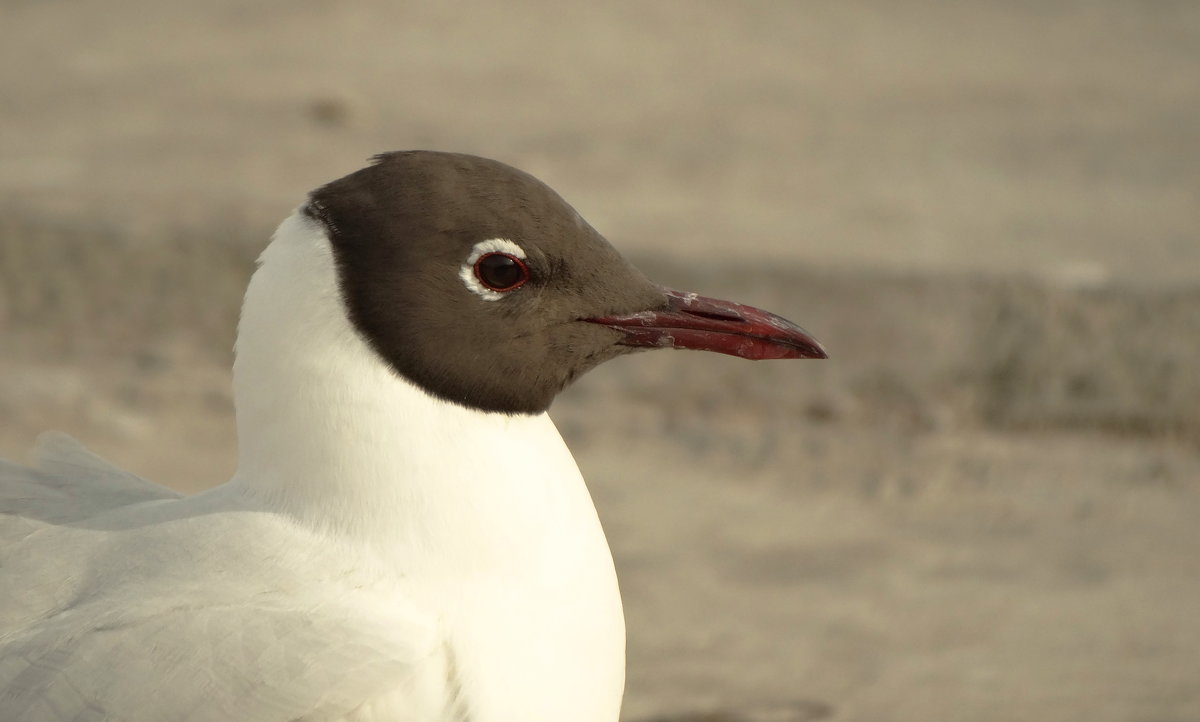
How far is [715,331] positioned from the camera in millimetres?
2268

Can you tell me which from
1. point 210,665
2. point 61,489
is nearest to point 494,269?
point 210,665

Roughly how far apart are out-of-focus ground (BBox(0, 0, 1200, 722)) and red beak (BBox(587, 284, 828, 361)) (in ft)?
3.59

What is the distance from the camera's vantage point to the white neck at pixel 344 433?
6.60ft

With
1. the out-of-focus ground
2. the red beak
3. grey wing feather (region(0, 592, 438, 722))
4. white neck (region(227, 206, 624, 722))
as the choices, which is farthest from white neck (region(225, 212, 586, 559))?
the out-of-focus ground

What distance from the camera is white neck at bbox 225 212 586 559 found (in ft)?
6.60

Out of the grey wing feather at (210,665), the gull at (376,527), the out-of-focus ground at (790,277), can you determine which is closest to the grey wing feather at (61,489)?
the gull at (376,527)

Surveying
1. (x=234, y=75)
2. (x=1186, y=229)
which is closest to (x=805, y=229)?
(x=1186, y=229)

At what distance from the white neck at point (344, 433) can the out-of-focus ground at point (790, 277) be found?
1224 mm

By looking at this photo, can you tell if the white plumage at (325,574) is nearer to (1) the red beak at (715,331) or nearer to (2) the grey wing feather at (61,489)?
(2) the grey wing feather at (61,489)

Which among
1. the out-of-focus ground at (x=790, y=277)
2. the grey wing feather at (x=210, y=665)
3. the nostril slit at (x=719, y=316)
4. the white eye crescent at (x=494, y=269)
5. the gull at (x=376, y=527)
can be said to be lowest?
the grey wing feather at (x=210, y=665)

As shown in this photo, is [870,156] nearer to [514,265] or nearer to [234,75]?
[234,75]

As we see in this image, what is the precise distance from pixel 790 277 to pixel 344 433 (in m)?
3.03

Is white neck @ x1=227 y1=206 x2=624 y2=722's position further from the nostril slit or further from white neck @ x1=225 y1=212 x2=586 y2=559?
the nostril slit

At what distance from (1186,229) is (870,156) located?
3.95ft
